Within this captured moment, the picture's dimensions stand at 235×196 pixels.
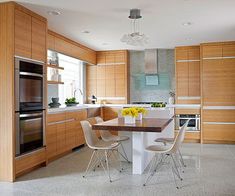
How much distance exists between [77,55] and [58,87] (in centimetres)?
93

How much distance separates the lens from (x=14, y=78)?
12.1 ft

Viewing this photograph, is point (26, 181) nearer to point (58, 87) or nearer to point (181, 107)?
point (58, 87)

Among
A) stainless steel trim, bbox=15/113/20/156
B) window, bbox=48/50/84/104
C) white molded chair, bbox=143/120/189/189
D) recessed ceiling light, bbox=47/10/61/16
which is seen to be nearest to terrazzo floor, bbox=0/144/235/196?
white molded chair, bbox=143/120/189/189

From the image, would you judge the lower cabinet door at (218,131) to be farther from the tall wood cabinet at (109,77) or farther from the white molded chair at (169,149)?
the white molded chair at (169,149)

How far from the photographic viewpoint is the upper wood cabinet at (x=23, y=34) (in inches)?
147

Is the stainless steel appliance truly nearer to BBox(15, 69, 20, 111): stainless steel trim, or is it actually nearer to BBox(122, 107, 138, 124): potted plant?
BBox(122, 107, 138, 124): potted plant

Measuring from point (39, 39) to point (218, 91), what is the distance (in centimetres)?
443

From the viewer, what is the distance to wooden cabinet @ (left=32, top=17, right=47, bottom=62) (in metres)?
4.17

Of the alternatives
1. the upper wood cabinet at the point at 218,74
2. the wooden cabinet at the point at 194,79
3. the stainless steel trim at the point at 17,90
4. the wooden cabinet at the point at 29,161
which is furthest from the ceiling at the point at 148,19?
the wooden cabinet at the point at 29,161

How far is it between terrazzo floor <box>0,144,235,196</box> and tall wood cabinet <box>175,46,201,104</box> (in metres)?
2.33

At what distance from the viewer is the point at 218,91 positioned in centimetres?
645

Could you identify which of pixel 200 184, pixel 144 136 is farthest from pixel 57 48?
pixel 200 184

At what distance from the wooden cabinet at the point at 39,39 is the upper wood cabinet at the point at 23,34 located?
12 cm

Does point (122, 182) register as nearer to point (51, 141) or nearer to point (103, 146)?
point (103, 146)
